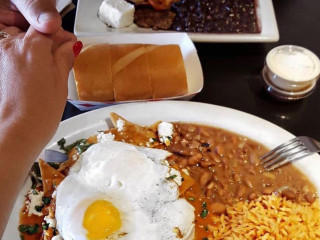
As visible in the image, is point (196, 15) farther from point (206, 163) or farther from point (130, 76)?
point (206, 163)

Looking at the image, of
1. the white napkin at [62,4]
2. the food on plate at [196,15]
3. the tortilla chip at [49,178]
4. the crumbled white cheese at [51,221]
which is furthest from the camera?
the white napkin at [62,4]

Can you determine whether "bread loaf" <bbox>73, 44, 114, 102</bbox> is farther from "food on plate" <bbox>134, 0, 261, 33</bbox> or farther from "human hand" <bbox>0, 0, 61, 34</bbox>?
"human hand" <bbox>0, 0, 61, 34</bbox>

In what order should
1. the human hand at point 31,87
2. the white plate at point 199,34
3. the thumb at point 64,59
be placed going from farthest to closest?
the white plate at point 199,34, the thumb at point 64,59, the human hand at point 31,87

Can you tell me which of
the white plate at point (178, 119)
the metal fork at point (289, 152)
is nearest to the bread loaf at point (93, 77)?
the white plate at point (178, 119)

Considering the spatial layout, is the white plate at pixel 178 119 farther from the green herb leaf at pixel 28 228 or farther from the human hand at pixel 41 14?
the human hand at pixel 41 14

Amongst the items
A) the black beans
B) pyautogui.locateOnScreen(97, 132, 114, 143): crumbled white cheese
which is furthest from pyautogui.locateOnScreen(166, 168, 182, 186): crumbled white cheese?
the black beans

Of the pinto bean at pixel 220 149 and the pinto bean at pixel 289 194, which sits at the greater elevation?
the pinto bean at pixel 220 149

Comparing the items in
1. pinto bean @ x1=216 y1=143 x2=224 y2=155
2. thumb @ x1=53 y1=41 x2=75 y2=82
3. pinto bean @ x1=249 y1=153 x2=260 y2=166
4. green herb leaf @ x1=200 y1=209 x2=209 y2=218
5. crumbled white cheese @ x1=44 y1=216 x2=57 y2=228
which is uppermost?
thumb @ x1=53 y1=41 x2=75 y2=82

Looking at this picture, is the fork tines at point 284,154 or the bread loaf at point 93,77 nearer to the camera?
the fork tines at point 284,154
